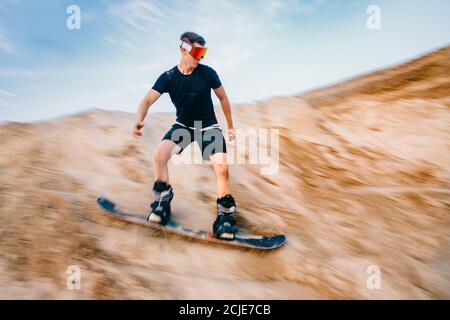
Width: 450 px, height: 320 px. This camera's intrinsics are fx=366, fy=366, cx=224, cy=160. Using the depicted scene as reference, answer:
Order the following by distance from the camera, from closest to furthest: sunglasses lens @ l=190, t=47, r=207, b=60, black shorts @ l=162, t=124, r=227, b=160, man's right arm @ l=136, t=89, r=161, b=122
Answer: sunglasses lens @ l=190, t=47, r=207, b=60, man's right arm @ l=136, t=89, r=161, b=122, black shorts @ l=162, t=124, r=227, b=160

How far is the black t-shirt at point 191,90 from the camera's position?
4.00 metres

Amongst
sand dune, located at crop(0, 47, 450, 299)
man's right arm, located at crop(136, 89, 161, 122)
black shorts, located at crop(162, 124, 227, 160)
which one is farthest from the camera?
black shorts, located at crop(162, 124, 227, 160)

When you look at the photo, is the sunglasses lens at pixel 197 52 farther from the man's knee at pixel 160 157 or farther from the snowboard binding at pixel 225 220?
the snowboard binding at pixel 225 220

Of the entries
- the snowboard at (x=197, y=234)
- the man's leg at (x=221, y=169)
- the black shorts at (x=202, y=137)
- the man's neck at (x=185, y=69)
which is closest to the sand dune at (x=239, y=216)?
the snowboard at (x=197, y=234)

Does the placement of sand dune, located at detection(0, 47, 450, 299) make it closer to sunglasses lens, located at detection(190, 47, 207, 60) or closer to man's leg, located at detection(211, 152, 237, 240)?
man's leg, located at detection(211, 152, 237, 240)

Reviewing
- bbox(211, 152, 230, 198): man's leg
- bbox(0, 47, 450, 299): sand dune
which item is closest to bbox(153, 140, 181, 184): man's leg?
bbox(211, 152, 230, 198): man's leg

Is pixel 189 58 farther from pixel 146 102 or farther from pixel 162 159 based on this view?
pixel 162 159

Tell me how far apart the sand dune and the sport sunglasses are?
1923 millimetres

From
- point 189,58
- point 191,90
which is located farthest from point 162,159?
point 189,58

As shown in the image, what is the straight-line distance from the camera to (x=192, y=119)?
161 inches

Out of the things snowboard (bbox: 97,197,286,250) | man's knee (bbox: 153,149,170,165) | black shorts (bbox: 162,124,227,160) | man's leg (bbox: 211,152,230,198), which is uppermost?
black shorts (bbox: 162,124,227,160)

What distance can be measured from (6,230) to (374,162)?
7.24 meters

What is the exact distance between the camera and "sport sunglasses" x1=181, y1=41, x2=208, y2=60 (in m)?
3.87
